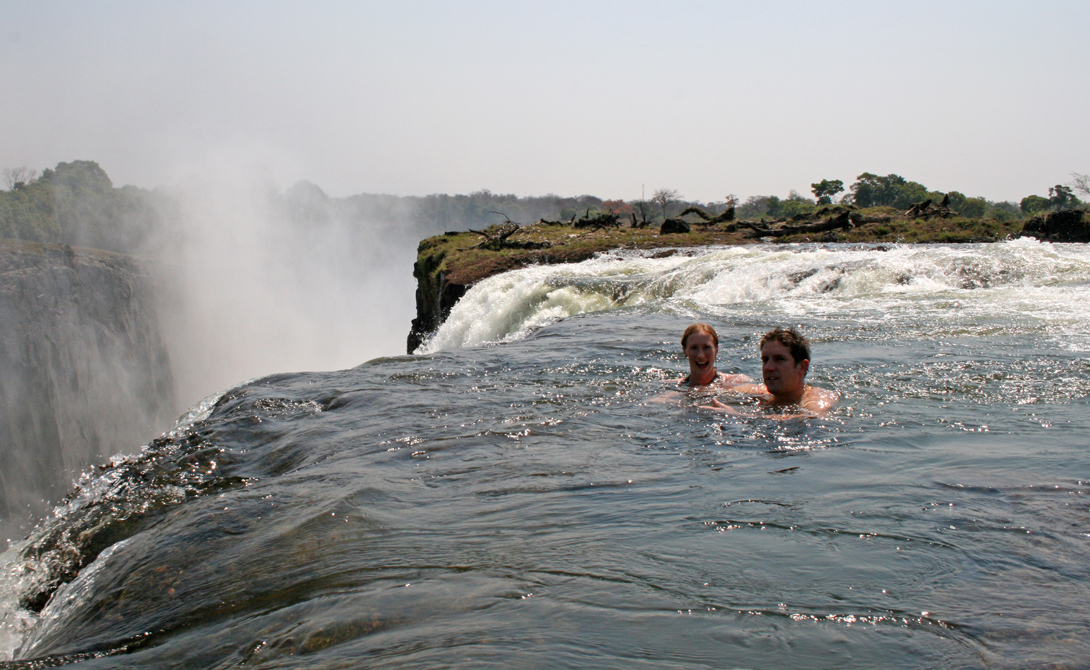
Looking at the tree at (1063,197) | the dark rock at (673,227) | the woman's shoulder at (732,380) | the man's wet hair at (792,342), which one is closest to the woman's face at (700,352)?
the woman's shoulder at (732,380)

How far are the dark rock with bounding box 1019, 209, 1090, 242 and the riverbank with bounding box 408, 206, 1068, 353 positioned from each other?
1.3 inches

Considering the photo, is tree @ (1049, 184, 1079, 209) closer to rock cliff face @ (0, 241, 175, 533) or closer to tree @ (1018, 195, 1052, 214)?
tree @ (1018, 195, 1052, 214)

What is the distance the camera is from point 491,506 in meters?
3.81

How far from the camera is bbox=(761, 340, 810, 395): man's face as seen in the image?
18.4 feet

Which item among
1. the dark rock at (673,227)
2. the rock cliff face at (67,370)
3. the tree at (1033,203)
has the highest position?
the tree at (1033,203)

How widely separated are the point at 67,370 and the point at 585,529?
39.9 metres

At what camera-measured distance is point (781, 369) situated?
5609mm

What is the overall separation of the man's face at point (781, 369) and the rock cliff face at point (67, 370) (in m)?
29.6

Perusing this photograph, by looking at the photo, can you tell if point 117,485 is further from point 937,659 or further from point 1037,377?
point 1037,377

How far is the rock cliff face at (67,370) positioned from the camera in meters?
32.7

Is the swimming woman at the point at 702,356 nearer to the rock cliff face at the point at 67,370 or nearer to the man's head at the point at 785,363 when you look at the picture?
the man's head at the point at 785,363

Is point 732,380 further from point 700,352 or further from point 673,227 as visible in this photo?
point 673,227

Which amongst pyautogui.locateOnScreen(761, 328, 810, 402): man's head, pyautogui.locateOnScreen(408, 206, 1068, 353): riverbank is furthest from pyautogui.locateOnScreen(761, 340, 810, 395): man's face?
pyautogui.locateOnScreen(408, 206, 1068, 353): riverbank

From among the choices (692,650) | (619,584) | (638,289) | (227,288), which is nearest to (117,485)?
(619,584)
